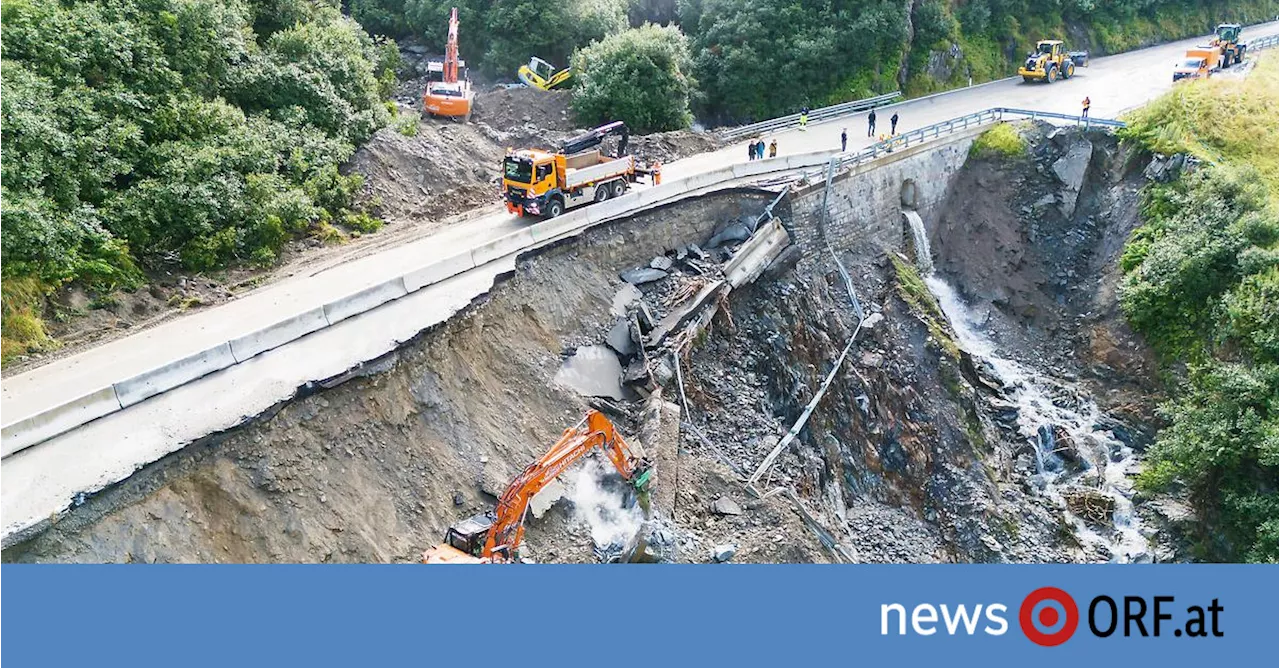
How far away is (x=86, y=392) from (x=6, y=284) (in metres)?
3.78

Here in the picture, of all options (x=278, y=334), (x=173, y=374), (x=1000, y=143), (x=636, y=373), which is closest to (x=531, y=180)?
(x=636, y=373)

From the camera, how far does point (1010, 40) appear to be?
152 ft

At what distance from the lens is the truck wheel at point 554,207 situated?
2567 centimetres

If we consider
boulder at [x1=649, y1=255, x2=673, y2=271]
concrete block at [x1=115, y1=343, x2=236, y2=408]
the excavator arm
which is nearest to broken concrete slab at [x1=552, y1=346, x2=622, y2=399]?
the excavator arm

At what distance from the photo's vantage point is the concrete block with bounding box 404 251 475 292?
21.1 meters

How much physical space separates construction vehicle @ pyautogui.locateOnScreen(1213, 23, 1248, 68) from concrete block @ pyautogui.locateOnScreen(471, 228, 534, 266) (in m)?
35.9

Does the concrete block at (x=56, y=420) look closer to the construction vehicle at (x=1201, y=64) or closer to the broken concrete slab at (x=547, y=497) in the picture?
the broken concrete slab at (x=547, y=497)

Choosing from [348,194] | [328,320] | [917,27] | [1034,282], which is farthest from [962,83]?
[328,320]

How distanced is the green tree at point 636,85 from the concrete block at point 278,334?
755 inches

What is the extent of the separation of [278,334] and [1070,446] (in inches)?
859

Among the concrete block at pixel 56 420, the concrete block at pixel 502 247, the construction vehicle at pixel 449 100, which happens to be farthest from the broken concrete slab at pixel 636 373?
the construction vehicle at pixel 449 100

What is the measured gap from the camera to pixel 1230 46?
42.2m

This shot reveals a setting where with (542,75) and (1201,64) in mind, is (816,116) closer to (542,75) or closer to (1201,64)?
(542,75)

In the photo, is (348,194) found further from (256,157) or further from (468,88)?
(468,88)
